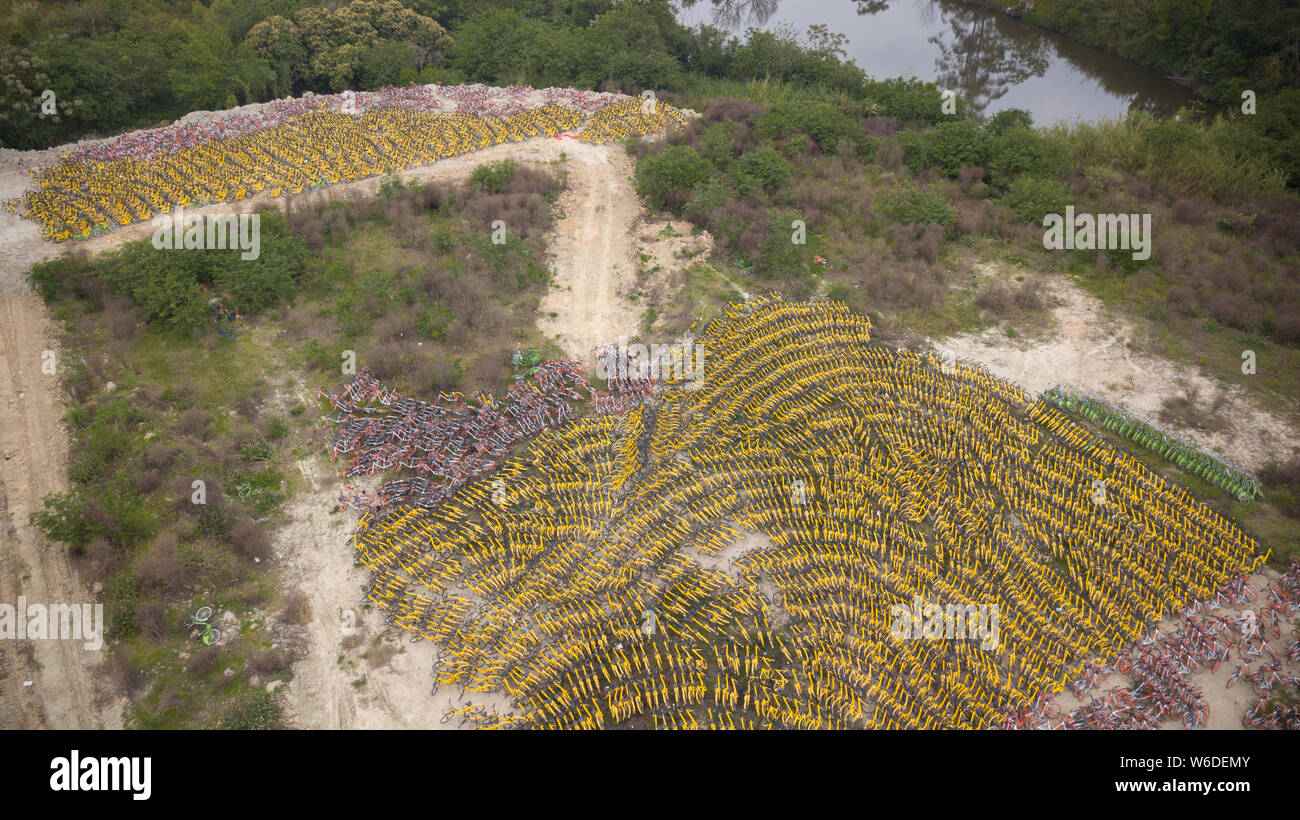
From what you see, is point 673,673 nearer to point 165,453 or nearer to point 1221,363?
point 165,453

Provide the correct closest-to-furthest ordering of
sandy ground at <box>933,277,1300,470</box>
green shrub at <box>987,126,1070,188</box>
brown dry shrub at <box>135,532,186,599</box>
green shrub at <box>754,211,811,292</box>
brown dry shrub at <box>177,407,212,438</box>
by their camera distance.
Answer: brown dry shrub at <box>135,532,186,599</box>, brown dry shrub at <box>177,407,212,438</box>, sandy ground at <box>933,277,1300,470</box>, green shrub at <box>754,211,811,292</box>, green shrub at <box>987,126,1070,188</box>

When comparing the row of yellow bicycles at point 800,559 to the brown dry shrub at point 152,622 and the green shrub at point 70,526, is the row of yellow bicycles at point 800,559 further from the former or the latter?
the green shrub at point 70,526

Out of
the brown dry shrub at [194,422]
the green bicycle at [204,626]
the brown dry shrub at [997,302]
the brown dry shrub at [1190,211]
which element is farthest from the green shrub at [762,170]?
the green bicycle at [204,626]

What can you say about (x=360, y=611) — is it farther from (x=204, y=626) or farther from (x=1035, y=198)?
(x=1035, y=198)

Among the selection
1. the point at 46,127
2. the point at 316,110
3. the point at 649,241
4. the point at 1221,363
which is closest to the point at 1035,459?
the point at 1221,363

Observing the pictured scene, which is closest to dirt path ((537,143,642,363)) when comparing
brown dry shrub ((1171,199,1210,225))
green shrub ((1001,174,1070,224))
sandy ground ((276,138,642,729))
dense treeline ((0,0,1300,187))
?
sandy ground ((276,138,642,729))

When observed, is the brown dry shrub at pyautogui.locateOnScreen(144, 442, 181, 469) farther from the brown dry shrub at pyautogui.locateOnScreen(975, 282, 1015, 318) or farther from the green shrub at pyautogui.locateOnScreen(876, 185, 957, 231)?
the green shrub at pyautogui.locateOnScreen(876, 185, 957, 231)
